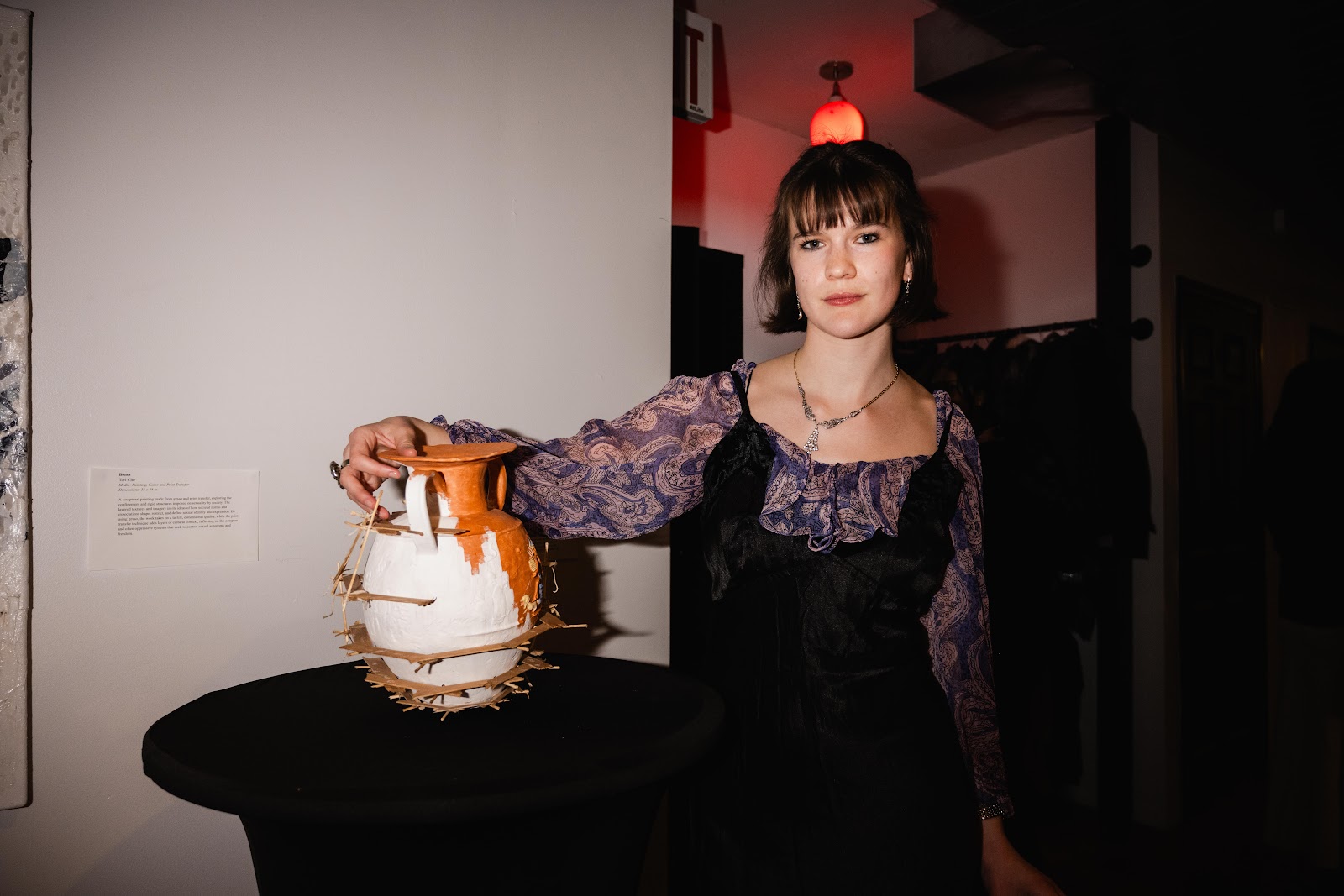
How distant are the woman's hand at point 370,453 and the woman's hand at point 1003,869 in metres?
1.04

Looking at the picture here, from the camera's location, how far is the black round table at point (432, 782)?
24.8 inches

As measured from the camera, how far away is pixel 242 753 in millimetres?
712

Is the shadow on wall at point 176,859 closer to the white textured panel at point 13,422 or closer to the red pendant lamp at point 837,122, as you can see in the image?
the white textured panel at point 13,422

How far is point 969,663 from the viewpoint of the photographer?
46.0 inches

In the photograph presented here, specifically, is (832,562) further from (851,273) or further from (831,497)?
(851,273)

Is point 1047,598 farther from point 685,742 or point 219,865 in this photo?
point 219,865

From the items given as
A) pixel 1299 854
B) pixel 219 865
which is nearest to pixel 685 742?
pixel 219 865

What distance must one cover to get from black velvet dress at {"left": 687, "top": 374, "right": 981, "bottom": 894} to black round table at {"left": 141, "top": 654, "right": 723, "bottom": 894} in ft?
0.86

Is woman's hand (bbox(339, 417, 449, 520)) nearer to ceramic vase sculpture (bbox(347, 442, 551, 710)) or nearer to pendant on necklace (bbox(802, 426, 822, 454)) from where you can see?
ceramic vase sculpture (bbox(347, 442, 551, 710))

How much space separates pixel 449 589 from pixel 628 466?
0.43 meters

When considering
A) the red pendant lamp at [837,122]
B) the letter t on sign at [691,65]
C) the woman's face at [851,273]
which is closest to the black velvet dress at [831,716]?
the woman's face at [851,273]

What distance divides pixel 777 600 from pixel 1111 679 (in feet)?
8.43

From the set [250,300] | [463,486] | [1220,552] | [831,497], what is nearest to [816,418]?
[831,497]

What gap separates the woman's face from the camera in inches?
45.9
